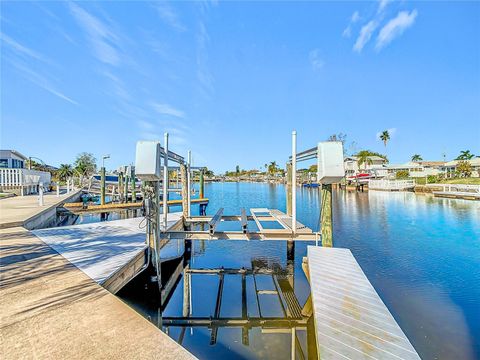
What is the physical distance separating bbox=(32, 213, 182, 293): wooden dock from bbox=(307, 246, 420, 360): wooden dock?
10.8 feet

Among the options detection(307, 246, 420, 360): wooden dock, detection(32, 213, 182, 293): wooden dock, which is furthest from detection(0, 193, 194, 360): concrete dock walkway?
detection(307, 246, 420, 360): wooden dock

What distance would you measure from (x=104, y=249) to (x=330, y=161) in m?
5.38

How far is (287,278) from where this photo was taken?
743 centimetres

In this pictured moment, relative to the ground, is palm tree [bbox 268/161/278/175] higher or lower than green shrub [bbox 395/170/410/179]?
higher

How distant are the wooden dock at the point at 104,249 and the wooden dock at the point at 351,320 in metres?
3.29

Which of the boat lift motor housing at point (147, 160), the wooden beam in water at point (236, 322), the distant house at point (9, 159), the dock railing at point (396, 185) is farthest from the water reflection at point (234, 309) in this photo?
the dock railing at point (396, 185)

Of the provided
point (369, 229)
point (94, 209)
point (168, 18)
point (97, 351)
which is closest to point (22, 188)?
point (94, 209)

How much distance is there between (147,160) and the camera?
506cm

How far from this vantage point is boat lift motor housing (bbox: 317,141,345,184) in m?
4.60

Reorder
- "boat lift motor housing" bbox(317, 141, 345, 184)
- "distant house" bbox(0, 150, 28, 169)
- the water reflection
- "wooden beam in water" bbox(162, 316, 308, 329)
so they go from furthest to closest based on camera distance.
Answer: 1. "distant house" bbox(0, 150, 28, 169)
2. "wooden beam in water" bbox(162, 316, 308, 329)
3. "boat lift motor housing" bbox(317, 141, 345, 184)
4. the water reflection

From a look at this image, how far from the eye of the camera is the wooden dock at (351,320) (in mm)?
2410

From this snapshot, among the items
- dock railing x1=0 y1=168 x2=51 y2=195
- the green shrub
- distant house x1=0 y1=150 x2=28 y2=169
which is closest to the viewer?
dock railing x1=0 y1=168 x2=51 y2=195

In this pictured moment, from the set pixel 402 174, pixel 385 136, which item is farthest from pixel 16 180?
pixel 385 136

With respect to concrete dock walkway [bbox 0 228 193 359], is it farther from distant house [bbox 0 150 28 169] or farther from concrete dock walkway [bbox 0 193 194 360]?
distant house [bbox 0 150 28 169]
